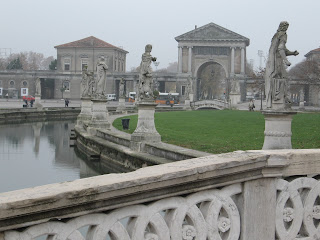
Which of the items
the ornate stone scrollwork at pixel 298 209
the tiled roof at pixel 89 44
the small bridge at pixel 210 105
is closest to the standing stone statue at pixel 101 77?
the ornate stone scrollwork at pixel 298 209

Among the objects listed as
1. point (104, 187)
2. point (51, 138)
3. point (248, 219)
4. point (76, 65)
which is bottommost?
point (51, 138)

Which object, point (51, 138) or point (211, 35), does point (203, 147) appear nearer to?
point (51, 138)

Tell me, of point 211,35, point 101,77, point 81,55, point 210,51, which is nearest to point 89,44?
point 81,55

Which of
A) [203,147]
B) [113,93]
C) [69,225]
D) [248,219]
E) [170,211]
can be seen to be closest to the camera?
[69,225]

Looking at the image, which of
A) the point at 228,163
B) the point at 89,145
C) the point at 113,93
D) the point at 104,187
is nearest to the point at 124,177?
the point at 104,187

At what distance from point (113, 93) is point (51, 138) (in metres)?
65.0

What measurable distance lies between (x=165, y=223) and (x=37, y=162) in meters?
17.3

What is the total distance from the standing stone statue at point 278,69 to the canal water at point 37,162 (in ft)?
27.1

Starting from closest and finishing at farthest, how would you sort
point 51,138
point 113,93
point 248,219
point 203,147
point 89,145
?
point 248,219 → point 203,147 → point 89,145 → point 51,138 → point 113,93

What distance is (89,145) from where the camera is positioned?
2259 cm

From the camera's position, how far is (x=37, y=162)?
1973 centimetres

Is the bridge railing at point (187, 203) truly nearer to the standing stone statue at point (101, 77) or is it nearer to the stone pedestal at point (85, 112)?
the standing stone statue at point (101, 77)

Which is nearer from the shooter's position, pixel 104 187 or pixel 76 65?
pixel 104 187

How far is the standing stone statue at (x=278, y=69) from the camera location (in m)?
9.50
